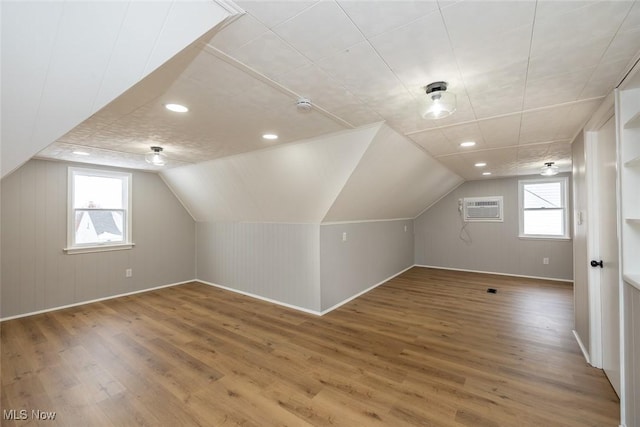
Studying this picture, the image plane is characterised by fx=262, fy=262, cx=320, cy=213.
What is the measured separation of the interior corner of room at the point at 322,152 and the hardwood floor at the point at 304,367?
5.3 inches

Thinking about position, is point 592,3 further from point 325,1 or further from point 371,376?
→ point 371,376

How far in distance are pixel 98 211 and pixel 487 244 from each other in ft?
25.7

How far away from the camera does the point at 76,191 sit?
417 cm

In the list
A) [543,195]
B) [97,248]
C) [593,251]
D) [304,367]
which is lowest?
[304,367]

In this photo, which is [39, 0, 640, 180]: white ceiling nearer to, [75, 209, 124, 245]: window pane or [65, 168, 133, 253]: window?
[65, 168, 133, 253]: window

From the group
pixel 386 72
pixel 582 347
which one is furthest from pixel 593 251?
pixel 386 72

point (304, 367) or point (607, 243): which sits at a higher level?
point (607, 243)

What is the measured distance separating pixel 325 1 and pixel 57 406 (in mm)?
3113

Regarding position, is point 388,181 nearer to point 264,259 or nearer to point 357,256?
point 357,256

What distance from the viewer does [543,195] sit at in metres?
5.58

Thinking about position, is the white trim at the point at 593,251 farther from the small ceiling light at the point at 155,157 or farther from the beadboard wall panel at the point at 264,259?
the small ceiling light at the point at 155,157

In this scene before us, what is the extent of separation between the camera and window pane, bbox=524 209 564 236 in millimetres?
5414

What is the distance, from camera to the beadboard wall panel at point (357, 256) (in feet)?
12.5

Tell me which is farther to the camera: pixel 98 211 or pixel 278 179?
pixel 98 211
